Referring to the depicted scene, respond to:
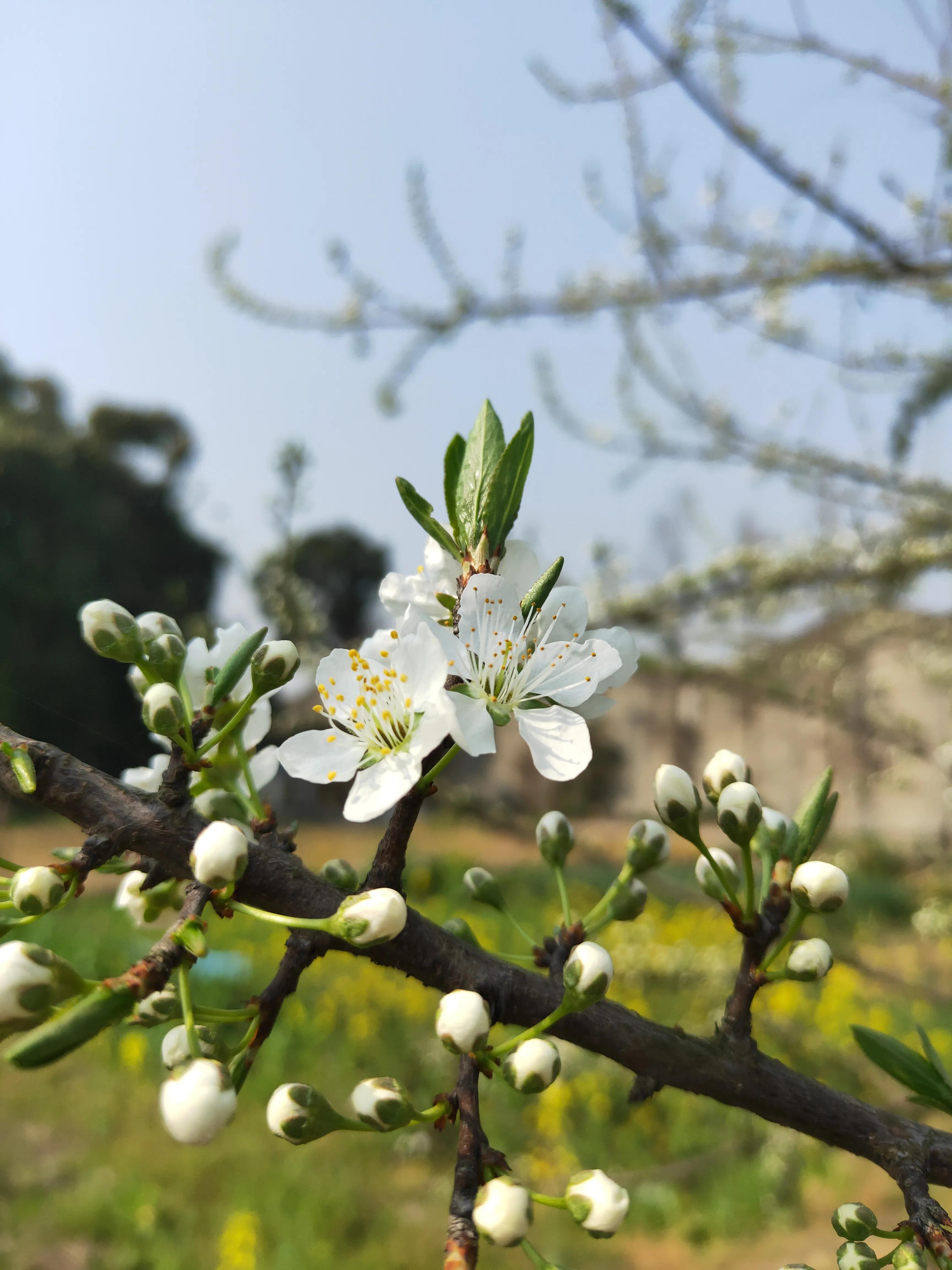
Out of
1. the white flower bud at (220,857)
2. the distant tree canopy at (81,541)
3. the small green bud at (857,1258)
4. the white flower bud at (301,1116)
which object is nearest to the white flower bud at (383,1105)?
the white flower bud at (301,1116)

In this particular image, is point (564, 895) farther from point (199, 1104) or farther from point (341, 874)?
point (199, 1104)

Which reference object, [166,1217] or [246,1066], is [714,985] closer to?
[166,1217]

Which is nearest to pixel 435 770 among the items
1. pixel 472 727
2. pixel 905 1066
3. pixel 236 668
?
pixel 472 727

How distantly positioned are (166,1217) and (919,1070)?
9.08 ft

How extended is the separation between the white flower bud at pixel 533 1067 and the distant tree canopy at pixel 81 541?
13.4 ft

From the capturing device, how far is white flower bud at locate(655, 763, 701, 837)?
53 cm

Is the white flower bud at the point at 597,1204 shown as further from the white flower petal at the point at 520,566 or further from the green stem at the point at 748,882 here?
the white flower petal at the point at 520,566

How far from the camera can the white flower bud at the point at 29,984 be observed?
1.09 feet


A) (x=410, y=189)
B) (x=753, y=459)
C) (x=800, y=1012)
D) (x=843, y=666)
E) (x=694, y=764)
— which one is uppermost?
(x=410, y=189)

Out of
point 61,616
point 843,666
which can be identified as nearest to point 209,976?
point 843,666

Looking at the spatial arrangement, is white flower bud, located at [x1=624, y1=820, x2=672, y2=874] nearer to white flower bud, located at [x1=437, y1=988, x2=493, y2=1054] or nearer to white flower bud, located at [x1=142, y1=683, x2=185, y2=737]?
white flower bud, located at [x1=437, y1=988, x2=493, y2=1054]

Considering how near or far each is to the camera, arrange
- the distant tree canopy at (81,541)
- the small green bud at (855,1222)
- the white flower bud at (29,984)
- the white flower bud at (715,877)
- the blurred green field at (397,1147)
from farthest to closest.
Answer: the distant tree canopy at (81,541), the blurred green field at (397,1147), the white flower bud at (715,877), the small green bud at (855,1222), the white flower bud at (29,984)

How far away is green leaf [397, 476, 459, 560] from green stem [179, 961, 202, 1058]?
0.26 meters

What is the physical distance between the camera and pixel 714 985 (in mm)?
3178
